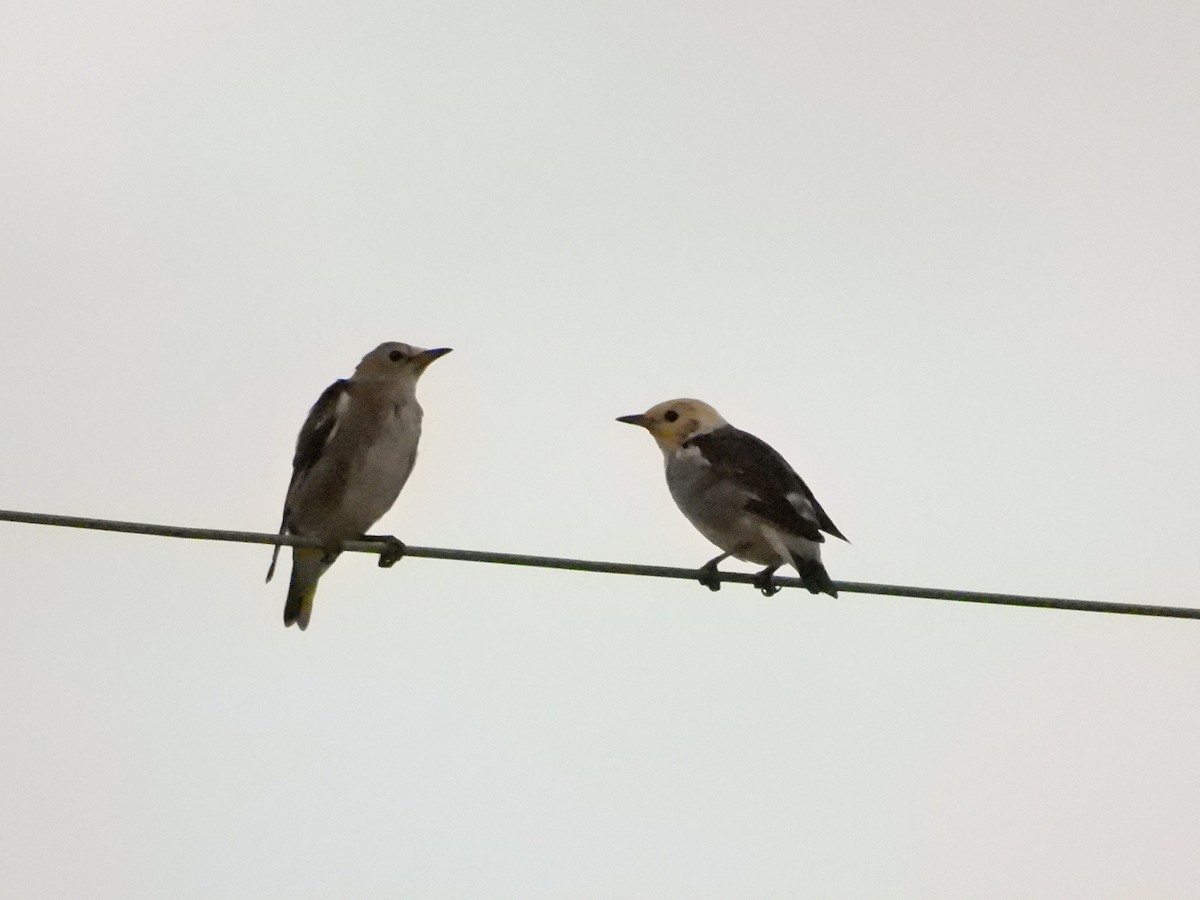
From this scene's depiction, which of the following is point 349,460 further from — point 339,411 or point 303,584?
point 303,584

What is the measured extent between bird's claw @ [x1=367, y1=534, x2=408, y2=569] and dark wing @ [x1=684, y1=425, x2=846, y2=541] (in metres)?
1.95

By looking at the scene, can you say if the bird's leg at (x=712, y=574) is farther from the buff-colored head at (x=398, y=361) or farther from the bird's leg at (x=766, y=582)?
the buff-colored head at (x=398, y=361)

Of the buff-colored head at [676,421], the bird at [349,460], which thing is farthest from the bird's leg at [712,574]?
the bird at [349,460]

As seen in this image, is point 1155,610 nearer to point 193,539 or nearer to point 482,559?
point 482,559

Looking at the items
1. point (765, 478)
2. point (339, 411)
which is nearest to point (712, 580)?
point (765, 478)

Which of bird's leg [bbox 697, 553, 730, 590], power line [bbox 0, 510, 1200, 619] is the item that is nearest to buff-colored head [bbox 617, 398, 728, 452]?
bird's leg [bbox 697, 553, 730, 590]

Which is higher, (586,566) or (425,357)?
(425,357)

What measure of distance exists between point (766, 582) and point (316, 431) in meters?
2.47

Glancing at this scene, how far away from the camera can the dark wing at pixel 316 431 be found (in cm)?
791

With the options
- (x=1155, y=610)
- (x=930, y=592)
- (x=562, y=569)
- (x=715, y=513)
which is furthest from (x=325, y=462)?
(x=1155, y=610)

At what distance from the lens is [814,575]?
7.33m

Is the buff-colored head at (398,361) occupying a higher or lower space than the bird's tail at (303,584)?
higher

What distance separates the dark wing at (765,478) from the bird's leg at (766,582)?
0.31m

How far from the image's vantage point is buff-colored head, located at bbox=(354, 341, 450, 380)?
328 inches
